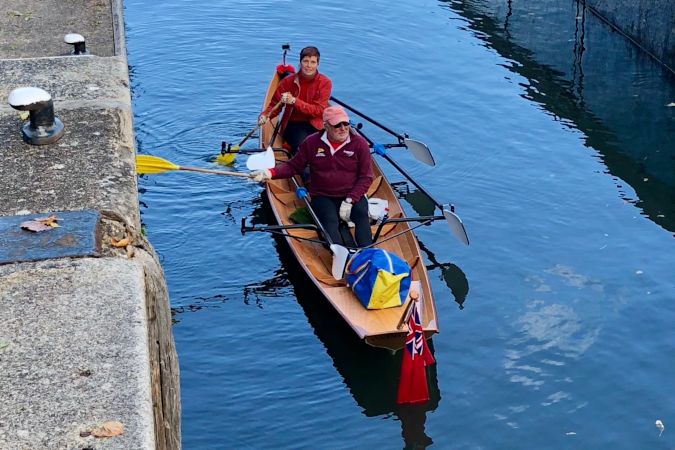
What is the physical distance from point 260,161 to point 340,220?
158 centimetres

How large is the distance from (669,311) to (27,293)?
759cm

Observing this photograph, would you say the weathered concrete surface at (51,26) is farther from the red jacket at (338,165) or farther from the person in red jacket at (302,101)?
the red jacket at (338,165)

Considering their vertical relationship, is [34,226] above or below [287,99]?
above

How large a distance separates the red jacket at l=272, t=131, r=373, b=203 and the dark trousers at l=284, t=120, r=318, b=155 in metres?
2.23

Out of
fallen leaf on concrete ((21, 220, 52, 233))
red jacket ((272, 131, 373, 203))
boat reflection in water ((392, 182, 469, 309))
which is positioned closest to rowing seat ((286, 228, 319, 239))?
red jacket ((272, 131, 373, 203))

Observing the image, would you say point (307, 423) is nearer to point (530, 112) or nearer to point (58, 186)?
point (58, 186)

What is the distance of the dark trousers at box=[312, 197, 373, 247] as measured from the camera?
11.0 meters

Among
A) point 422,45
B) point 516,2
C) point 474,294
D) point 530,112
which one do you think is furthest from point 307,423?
point 516,2

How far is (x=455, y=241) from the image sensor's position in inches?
500

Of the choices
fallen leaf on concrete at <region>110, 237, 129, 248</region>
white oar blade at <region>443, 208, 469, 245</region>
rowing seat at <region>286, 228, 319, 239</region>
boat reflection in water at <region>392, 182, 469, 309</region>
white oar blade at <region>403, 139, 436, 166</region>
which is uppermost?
fallen leaf on concrete at <region>110, 237, 129, 248</region>

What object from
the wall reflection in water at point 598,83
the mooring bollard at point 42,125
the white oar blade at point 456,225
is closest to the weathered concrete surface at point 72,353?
the mooring bollard at point 42,125

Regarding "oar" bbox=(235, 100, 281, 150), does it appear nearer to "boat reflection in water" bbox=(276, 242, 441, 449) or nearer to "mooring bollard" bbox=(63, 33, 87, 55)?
"mooring bollard" bbox=(63, 33, 87, 55)

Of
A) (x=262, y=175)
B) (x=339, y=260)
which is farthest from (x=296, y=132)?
(x=339, y=260)

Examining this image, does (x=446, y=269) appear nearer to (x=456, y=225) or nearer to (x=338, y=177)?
(x=456, y=225)
